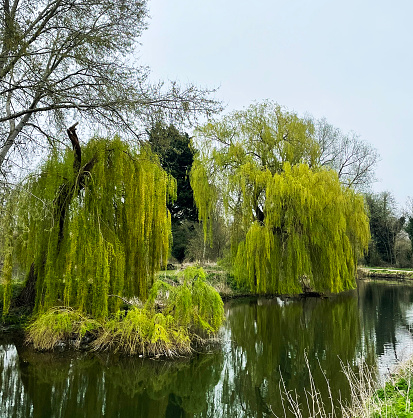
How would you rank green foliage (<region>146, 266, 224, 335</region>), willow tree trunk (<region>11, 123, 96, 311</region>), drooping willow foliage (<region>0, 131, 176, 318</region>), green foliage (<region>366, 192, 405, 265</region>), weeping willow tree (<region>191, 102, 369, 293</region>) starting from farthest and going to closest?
green foliage (<region>366, 192, 405, 265</region>), weeping willow tree (<region>191, 102, 369, 293</region>), willow tree trunk (<region>11, 123, 96, 311</region>), green foliage (<region>146, 266, 224, 335</region>), drooping willow foliage (<region>0, 131, 176, 318</region>)

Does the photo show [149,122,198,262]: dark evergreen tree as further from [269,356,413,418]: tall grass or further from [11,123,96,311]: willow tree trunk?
[269,356,413,418]: tall grass

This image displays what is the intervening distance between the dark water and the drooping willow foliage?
1.10 meters

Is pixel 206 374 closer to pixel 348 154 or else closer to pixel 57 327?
pixel 57 327

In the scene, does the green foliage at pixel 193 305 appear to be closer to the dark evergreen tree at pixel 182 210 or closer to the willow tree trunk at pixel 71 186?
the willow tree trunk at pixel 71 186

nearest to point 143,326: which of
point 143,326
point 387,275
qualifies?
point 143,326

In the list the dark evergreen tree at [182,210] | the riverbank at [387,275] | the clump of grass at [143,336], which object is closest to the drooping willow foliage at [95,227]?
the clump of grass at [143,336]

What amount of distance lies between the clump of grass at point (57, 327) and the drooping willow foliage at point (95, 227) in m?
0.18

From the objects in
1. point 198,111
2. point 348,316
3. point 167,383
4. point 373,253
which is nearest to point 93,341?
point 167,383

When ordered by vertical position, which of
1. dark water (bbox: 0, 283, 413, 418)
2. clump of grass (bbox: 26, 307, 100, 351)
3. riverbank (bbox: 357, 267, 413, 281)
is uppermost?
clump of grass (bbox: 26, 307, 100, 351)

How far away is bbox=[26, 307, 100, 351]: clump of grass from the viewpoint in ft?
21.2

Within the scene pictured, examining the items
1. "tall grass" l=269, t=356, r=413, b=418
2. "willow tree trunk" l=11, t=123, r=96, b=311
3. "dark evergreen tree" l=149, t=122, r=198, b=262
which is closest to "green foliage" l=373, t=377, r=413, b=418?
"tall grass" l=269, t=356, r=413, b=418

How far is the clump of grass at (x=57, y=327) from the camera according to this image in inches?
255

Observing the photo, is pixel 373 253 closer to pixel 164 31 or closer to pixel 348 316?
pixel 348 316

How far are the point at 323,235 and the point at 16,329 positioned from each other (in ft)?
29.7
